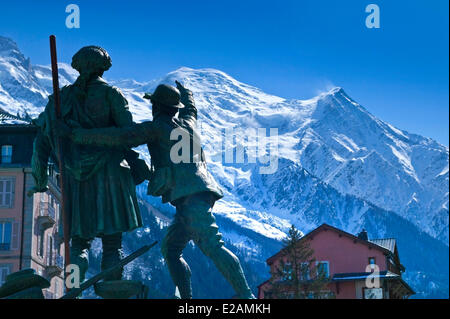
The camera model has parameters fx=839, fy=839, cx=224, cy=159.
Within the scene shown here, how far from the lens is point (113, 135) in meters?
9.75

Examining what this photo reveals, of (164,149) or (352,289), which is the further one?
(352,289)

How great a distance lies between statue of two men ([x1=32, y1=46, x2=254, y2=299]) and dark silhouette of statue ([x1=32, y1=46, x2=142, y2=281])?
1cm

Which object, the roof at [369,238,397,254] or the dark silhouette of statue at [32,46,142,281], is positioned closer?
the dark silhouette of statue at [32,46,142,281]

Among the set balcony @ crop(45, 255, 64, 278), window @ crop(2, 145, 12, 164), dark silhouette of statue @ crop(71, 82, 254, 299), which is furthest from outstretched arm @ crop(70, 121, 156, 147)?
balcony @ crop(45, 255, 64, 278)

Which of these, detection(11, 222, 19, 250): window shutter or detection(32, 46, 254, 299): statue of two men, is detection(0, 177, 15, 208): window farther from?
detection(32, 46, 254, 299): statue of two men

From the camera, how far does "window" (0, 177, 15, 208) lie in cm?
5666

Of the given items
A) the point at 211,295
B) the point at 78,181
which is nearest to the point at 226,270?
the point at 78,181

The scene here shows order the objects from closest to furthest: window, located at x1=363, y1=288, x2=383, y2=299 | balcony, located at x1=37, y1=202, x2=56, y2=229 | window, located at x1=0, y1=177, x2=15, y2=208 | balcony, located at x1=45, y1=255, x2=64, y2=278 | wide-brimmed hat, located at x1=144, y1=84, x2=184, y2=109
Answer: wide-brimmed hat, located at x1=144, y1=84, x2=184, y2=109 → window, located at x1=0, y1=177, x2=15, y2=208 → balcony, located at x1=37, y1=202, x2=56, y2=229 → balcony, located at x1=45, y1=255, x2=64, y2=278 → window, located at x1=363, y1=288, x2=383, y2=299

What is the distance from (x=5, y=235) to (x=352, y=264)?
89.5 ft
